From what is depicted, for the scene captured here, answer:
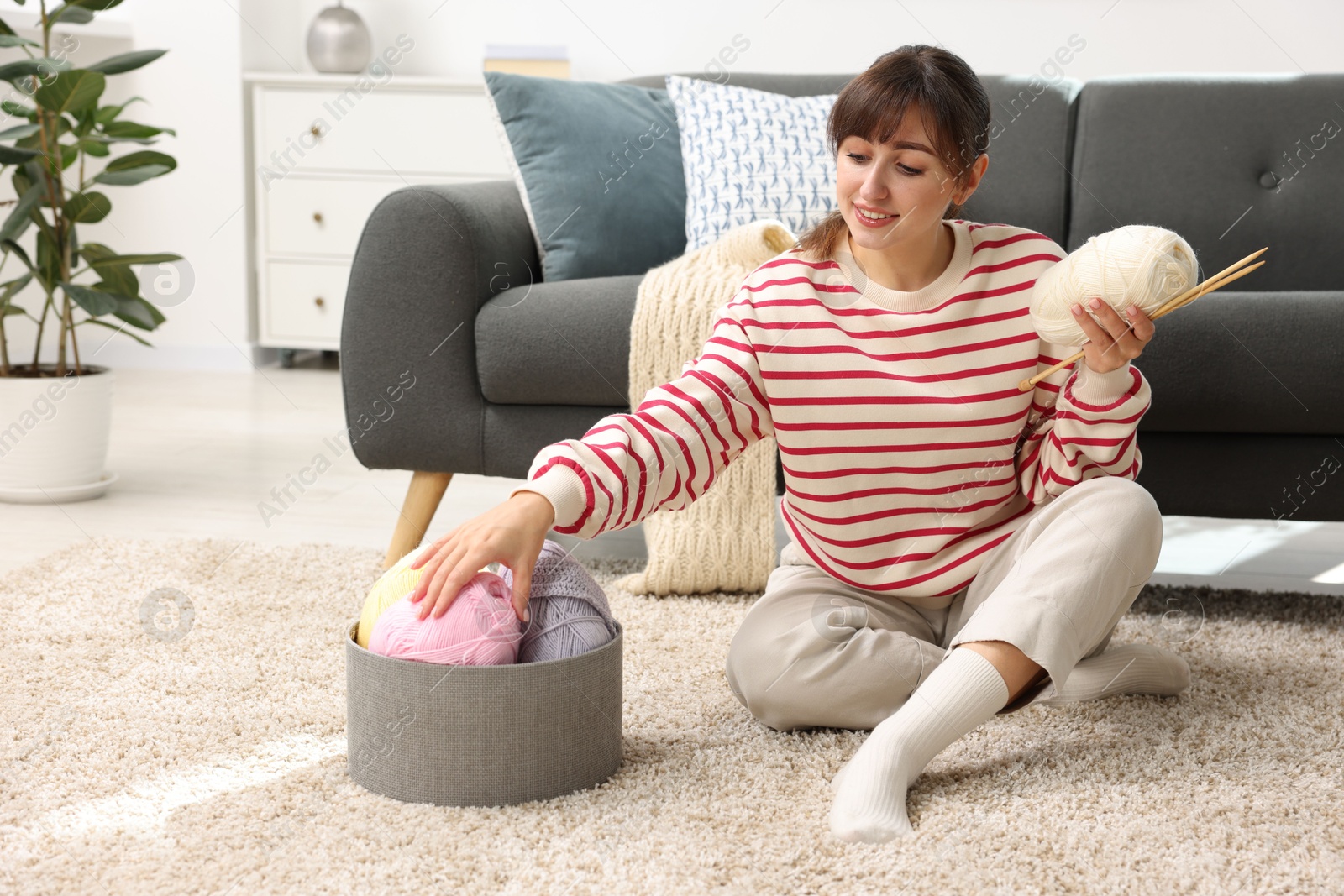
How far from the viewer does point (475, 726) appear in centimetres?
91

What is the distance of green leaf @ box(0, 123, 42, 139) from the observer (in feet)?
6.24

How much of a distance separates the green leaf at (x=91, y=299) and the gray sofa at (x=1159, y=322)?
590 millimetres

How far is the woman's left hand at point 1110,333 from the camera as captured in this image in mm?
943

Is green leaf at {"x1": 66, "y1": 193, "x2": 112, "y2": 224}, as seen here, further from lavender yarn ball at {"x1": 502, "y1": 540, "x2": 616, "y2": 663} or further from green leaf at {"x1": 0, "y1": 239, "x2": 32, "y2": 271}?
lavender yarn ball at {"x1": 502, "y1": 540, "x2": 616, "y2": 663}

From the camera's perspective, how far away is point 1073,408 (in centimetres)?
102

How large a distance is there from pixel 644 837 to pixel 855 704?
27cm

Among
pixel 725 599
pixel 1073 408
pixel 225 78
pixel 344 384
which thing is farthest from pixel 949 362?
pixel 225 78

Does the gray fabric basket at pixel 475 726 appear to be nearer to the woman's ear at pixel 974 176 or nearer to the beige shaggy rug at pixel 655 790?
the beige shaggy rug at pixel 655 790

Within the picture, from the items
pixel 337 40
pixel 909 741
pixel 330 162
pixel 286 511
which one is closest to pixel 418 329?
pixel 286 511

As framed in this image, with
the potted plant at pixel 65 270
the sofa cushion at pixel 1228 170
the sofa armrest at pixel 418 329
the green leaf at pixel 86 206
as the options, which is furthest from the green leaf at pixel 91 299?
the sofa cushion at pixel 1228 170

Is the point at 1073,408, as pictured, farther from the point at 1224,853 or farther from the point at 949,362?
the point at 1224,853

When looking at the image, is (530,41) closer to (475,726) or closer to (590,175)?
(590,175)

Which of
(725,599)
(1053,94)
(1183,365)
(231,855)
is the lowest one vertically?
(725,599)

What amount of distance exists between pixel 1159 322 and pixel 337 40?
2409mm
